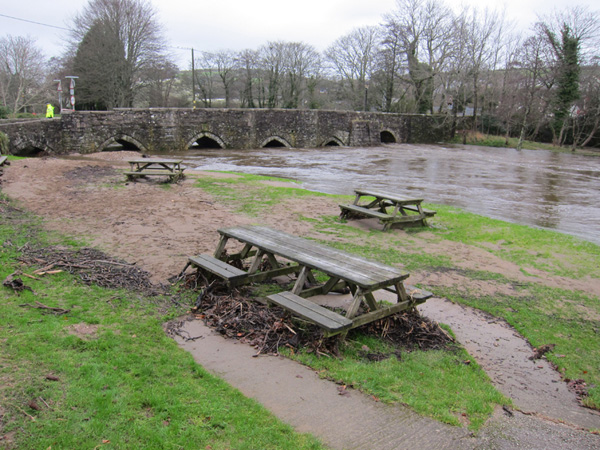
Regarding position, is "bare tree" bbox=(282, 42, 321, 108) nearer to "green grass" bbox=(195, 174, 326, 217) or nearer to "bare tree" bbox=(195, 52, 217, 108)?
"bare tree" bbox=(195, 52, 217, 108)

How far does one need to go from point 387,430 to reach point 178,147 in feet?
87.6

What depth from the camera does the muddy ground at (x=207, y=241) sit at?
4.20 metres

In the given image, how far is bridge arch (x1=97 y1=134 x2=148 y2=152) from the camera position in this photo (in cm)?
2441

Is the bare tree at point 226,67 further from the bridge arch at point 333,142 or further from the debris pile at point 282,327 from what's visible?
the debris pile at point 282,327

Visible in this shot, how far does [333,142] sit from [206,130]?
11866mm

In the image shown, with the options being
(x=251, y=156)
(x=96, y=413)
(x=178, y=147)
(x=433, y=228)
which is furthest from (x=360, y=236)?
(x=178, y=147)

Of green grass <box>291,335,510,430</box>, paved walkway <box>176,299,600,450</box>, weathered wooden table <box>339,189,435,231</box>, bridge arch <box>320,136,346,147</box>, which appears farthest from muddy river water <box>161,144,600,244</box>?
→ green grass <box>291,335,510,430</box>

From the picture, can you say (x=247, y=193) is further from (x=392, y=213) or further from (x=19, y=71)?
(x=19, y=71)

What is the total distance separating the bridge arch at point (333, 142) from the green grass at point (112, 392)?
105 ft

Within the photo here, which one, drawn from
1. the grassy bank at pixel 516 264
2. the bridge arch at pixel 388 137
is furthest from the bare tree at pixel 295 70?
the grassy bank at pixel 516 264

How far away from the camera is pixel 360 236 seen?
8.90 metres

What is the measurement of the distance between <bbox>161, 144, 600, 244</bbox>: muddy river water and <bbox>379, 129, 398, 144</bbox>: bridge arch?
6.65 meters

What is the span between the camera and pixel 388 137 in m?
43.7

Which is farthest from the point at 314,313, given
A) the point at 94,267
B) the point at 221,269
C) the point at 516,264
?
the point at 516,264
